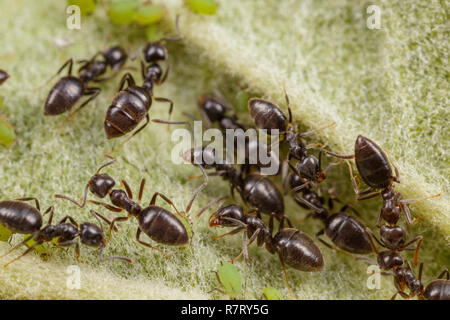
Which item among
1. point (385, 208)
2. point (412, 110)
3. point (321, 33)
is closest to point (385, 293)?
point (385, 208)

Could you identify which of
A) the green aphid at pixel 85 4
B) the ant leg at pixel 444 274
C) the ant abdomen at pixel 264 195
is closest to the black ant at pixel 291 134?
the ant abdomen at pixel 264 195

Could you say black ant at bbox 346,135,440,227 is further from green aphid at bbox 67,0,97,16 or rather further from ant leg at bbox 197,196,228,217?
green aphid at bbox 67,0,97,16

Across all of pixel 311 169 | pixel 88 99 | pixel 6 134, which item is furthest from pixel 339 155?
pixel 6 134

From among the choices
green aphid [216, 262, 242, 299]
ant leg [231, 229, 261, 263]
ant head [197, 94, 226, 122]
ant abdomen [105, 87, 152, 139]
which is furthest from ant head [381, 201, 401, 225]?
ant abdomen [105, 87, 152, 139]

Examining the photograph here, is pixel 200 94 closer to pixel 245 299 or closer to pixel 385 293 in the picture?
pixel 245 299

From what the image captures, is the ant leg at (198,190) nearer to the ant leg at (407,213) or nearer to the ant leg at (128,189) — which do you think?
the ant leg at (128,189)

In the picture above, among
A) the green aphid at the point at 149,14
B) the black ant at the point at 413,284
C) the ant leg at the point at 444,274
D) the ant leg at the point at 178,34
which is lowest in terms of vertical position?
the black ant at the point at 413,284
